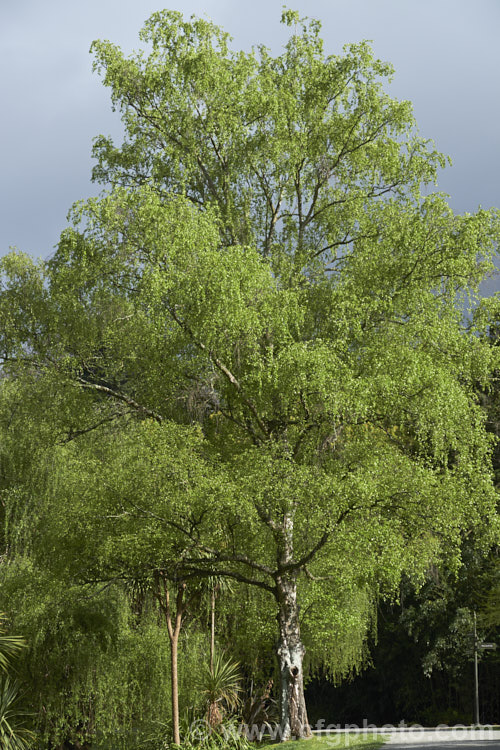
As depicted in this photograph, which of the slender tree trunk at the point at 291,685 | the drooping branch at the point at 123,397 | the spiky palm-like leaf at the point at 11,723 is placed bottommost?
the spiky palm-like leaf at the point at 11,723

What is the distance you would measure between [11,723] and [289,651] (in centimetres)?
653

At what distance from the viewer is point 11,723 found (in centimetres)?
1591

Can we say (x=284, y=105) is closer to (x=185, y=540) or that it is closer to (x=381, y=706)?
(x=185, y=540)

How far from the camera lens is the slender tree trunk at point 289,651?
1293 centimetres

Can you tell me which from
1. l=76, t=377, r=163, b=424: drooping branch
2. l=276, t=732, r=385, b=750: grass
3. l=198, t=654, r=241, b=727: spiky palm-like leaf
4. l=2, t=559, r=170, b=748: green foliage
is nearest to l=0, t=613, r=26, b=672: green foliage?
l=2, t=559, r=170, b=748: green foliage

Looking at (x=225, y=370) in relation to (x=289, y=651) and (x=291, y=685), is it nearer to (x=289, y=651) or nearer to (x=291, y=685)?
(x=289, y=651)

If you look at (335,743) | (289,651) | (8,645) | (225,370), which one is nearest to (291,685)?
(289,651)

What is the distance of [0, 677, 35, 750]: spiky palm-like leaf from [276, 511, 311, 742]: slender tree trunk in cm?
582

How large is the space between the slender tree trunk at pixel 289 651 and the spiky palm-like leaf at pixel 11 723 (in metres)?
5.82

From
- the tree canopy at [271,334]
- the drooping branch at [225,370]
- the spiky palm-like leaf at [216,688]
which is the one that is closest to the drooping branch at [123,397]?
the tree canopy at [271,334]

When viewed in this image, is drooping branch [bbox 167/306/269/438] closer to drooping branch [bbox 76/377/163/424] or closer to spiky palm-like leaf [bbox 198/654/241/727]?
drooping branch [bbox 76/377/163/424]

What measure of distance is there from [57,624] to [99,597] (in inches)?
41.3

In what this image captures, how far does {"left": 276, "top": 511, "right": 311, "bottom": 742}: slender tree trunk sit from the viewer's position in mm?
12930

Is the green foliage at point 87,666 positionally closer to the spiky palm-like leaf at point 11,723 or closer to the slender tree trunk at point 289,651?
the spiky palm-like leaf at point 11,723
